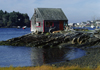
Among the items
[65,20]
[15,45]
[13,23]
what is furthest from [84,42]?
[13,23]

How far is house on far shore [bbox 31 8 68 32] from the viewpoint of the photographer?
49.1 metres

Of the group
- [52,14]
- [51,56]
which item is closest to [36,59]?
[51,56]

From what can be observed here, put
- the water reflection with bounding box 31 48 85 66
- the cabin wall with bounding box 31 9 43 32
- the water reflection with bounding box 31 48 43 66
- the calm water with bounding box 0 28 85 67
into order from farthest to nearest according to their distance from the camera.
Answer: the cabin wall with bounding box 31 9 43 32 → the water reflection with bounding box 31 48 85 66 → the calm water with bounding box 0 28 85 67 → the water reflection with bounding box 31 48 43 66

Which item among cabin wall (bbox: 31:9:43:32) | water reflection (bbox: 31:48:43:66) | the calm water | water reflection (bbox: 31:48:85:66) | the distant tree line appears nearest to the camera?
water reflection (bbox: 31:48:43:66)

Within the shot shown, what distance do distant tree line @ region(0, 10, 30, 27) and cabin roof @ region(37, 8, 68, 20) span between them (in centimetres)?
13506

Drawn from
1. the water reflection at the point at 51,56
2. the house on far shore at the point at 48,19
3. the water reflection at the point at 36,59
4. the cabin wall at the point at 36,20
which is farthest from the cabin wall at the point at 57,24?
the water reflection at the point at 36,59

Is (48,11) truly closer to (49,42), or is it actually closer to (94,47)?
(49,42)

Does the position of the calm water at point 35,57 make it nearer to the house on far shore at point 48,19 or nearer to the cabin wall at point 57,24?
the cabin wall at point 57,24

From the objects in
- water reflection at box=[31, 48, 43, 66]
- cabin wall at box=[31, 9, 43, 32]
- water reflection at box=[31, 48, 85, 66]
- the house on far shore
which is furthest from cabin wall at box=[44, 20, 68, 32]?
water reflection at box=[31, 48, 43, 66]

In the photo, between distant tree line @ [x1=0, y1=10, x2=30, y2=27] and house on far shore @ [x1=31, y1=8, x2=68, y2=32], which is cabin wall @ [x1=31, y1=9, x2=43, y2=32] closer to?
house on far shore @ [x1=31, y1=8, x2=68, y2=32]

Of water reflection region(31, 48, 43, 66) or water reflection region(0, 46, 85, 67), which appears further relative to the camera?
water reflection region(0, 46, 85, 67)

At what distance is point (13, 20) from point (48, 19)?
141 m

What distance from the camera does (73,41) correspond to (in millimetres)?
35781

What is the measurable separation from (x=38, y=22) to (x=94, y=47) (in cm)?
2162
